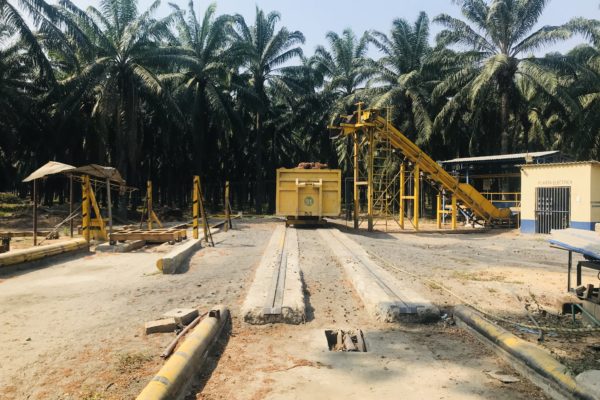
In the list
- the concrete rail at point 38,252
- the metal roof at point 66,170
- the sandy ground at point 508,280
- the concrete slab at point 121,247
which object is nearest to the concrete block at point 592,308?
the sandy ground at point 508,280

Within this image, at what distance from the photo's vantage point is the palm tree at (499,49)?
26844mm

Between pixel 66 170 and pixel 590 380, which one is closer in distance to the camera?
pixel 590 380

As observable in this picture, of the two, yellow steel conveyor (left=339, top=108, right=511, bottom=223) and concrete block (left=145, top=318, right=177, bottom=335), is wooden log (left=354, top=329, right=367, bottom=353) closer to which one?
concrete block (left=145, top=318, right=177, bottom=335)

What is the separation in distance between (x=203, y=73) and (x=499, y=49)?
19.2 meters

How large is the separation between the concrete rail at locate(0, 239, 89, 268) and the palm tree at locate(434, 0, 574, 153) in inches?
903

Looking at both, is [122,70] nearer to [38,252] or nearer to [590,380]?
[38,252]

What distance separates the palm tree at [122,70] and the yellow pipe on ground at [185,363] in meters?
23.7

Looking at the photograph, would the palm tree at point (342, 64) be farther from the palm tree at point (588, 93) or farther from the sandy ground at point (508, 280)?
the sandy ground at point (508, 280)

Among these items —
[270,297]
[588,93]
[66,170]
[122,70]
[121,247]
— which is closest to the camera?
[270,297]

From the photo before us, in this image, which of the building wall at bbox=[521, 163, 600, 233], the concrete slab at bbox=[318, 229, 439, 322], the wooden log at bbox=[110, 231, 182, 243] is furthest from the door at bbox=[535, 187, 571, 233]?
the wooden log at bbox=[110, 231, 182, 243]

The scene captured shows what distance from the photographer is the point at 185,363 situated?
4.28 metres

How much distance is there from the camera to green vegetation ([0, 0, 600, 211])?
1063 inches

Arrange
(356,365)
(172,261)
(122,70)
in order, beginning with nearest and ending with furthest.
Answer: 1. (356,365)
2. (172,261)
3. (122,70)

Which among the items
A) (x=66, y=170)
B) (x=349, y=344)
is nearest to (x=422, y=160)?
(x=66, y=170)
